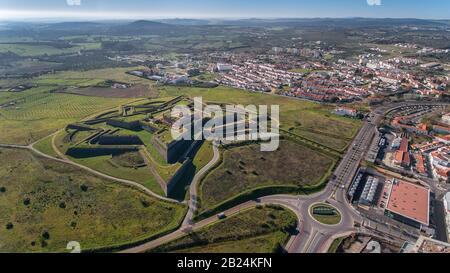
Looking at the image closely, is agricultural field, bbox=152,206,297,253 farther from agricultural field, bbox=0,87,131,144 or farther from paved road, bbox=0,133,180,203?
agricultural field, bbox=0,87,131,144

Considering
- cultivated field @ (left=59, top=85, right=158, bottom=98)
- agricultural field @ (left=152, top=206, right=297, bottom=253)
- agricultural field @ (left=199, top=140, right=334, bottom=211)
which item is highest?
cultivated field @ (left=59, top=85, right=158, bottom=98)

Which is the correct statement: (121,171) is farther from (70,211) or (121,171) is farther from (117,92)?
(117,92)

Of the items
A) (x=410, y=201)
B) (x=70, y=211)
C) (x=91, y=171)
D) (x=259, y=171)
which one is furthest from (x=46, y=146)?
Answer: (x=410, y=201)

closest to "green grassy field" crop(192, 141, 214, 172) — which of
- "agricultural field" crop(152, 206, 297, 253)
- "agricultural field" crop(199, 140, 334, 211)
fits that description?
"agricultural field" crop(199, 140, 334, 211)

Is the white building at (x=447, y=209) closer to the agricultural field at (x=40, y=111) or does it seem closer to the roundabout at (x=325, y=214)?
the roundabout at (x=325, y=214)

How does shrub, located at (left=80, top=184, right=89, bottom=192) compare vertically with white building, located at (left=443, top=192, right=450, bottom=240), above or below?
above
